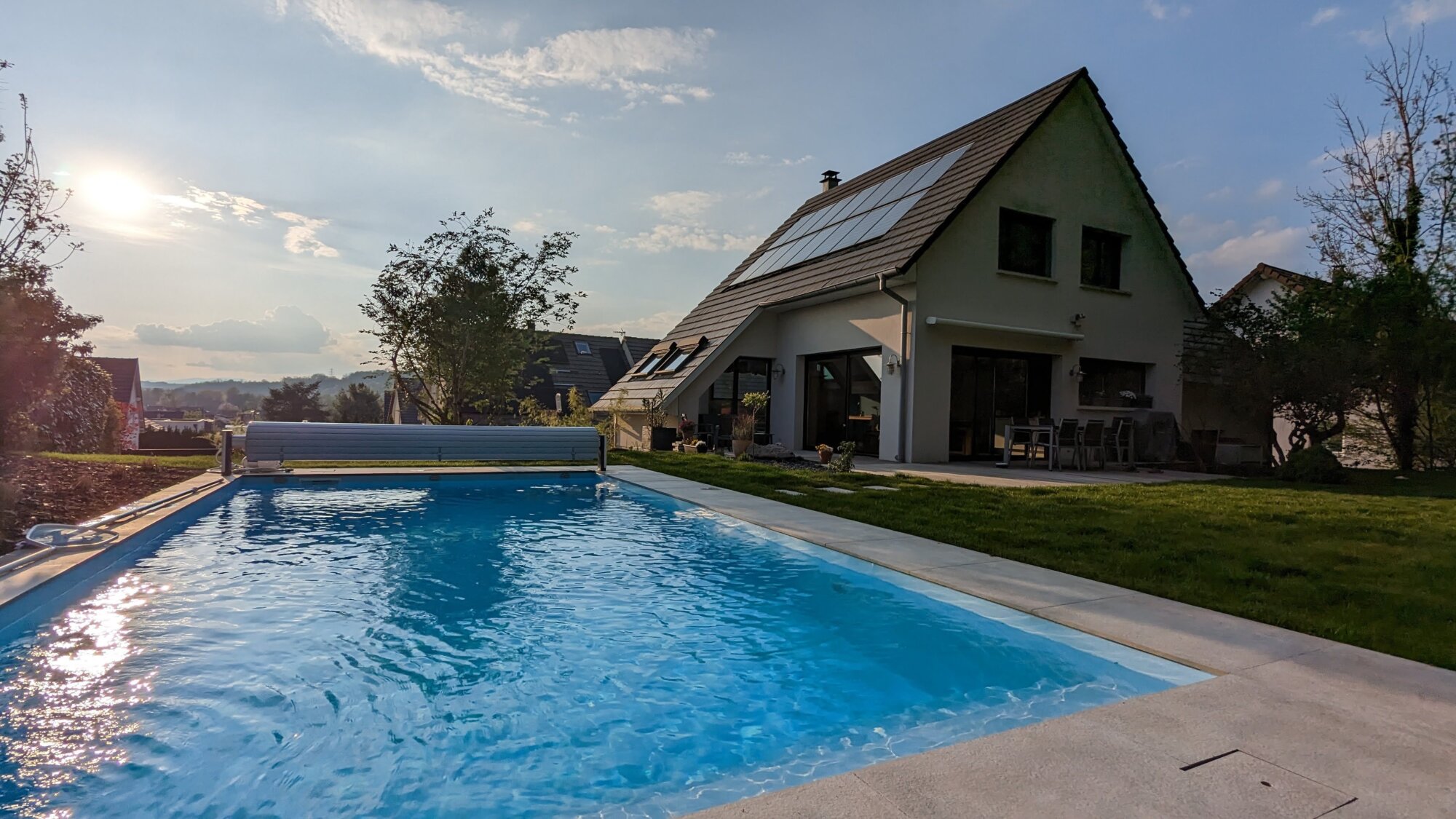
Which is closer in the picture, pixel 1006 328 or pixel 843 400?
pixel 1006 328

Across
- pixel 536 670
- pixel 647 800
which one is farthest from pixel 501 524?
pixel 647 800

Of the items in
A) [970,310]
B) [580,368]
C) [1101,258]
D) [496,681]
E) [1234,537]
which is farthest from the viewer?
[580,368]

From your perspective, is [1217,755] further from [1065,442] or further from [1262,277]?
[1262,277]

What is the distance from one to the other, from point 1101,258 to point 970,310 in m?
4.42

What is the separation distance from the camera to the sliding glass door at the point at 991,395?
43.9 ft

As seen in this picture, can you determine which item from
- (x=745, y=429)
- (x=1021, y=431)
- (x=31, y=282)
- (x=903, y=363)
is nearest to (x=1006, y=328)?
(x=1021, y=431)

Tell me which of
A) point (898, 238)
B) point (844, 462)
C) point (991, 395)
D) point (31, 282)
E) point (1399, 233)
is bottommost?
point (844, 462)

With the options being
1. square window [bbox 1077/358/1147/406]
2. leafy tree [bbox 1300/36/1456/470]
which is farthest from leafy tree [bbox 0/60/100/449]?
leafy tree [bbox 1300/36/1456/470]

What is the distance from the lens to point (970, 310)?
1291 centimetres

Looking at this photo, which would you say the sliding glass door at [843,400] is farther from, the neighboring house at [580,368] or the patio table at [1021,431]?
the neighboring house at [580,368]

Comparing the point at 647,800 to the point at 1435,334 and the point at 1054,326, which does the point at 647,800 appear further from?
the point at 1435,334

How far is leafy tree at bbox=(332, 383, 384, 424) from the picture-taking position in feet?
142

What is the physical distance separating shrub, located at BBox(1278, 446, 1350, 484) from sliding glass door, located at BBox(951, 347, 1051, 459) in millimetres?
3968

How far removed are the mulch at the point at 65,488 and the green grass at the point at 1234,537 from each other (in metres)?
6.60
